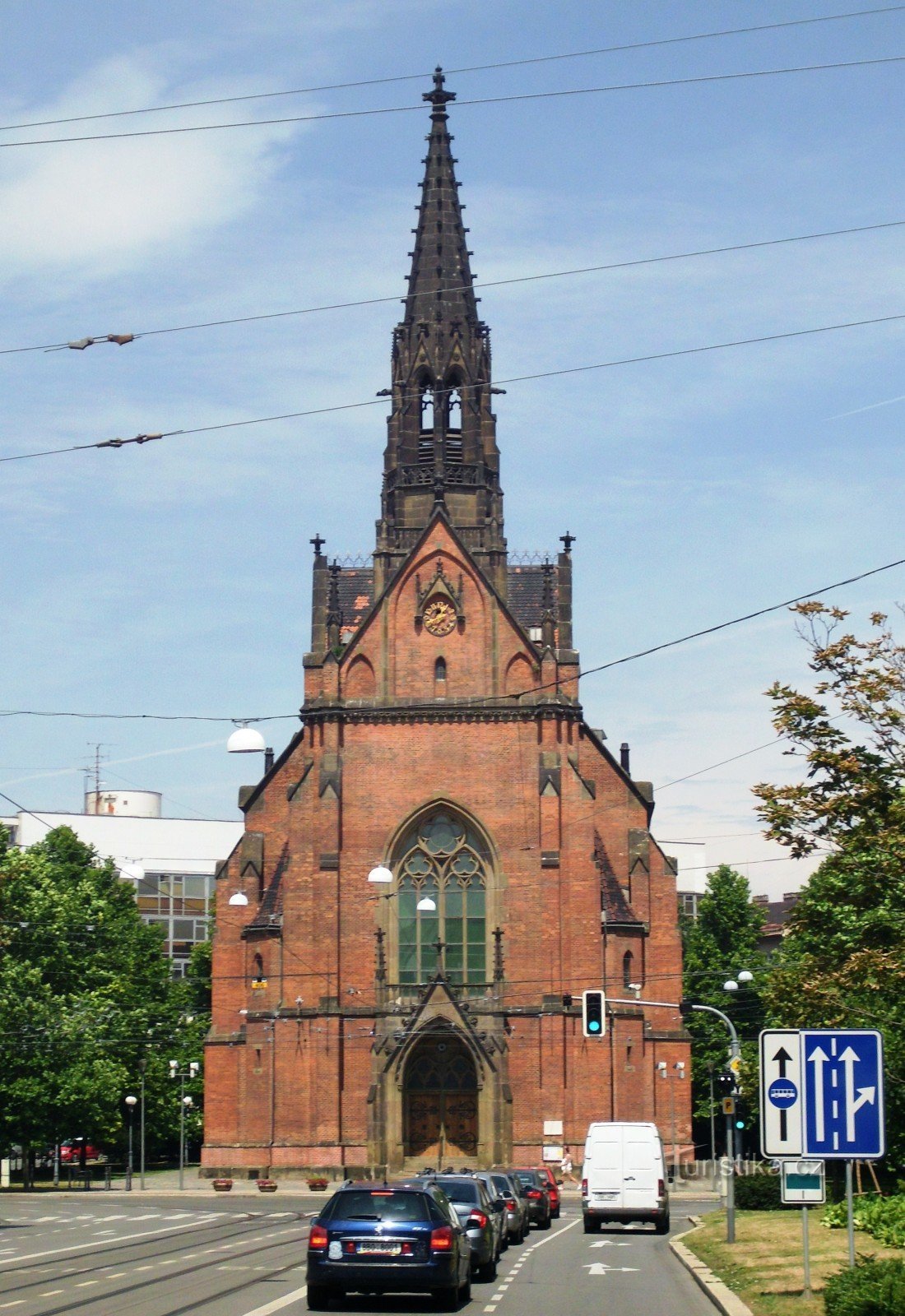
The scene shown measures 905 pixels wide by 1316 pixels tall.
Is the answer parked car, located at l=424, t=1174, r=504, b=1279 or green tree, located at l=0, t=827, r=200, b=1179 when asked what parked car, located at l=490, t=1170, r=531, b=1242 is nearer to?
parked car, located at l=424, t=1174, r=504, b=1279

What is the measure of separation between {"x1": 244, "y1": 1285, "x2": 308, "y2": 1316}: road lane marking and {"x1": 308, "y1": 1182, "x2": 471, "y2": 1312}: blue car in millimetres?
367

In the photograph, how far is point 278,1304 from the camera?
A: 2067 cm

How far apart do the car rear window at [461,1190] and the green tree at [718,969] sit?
5824 centimetres

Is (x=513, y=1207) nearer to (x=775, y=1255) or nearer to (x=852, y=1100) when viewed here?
(x=775, y=1255)

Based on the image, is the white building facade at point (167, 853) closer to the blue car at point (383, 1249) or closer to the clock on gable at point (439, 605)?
the clock on gable at point (439, 605)

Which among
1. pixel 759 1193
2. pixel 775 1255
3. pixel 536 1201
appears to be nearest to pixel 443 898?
pixel 536 1201

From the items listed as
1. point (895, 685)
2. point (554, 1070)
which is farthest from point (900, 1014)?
point (554, 1070)

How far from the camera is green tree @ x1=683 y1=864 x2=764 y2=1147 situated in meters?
86.8

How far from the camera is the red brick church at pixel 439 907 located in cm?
6034

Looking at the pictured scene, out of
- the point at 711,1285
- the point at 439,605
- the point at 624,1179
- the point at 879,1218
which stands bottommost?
the point at 711,1285

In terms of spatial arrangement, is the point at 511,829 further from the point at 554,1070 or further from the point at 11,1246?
the point at 11,1246

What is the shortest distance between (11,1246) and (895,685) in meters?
17.0

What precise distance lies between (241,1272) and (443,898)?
121ft

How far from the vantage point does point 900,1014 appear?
3381 centimetres
